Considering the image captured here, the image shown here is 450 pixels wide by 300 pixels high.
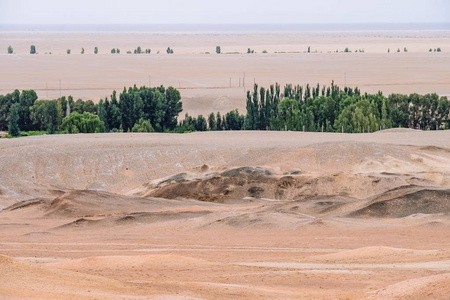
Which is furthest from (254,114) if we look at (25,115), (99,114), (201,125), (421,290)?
(421,290)

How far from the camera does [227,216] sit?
3384cm

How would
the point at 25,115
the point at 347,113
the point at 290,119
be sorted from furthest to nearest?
the point at 25,115 < the point at 290,119 < the point at 347,113

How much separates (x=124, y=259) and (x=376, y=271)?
6110 millimetres

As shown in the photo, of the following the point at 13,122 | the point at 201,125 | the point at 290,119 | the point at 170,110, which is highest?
the point at 170,110

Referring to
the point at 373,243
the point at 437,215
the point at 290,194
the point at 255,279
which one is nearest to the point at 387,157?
the point at 290,194

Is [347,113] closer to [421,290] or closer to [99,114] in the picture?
[99,114]

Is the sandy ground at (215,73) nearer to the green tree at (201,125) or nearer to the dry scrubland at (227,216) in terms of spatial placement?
the green tree at (201,125)

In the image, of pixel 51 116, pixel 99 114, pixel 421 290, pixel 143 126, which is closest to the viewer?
pixel 421 290

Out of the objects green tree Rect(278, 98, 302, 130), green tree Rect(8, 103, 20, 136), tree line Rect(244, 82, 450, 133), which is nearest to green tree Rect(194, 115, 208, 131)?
tree line Rect(244, 82, 450, 133)

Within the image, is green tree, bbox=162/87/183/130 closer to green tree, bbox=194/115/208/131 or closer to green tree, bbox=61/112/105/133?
green tree, bbox=194/115/208/131

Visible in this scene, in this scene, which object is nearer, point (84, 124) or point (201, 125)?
point (84, 124)

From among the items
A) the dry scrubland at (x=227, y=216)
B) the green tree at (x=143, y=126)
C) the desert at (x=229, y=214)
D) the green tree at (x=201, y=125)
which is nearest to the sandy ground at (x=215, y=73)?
the green tree at (x=201, y=125)

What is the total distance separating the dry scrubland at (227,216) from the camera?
762 inches

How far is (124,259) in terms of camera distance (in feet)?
74.6
